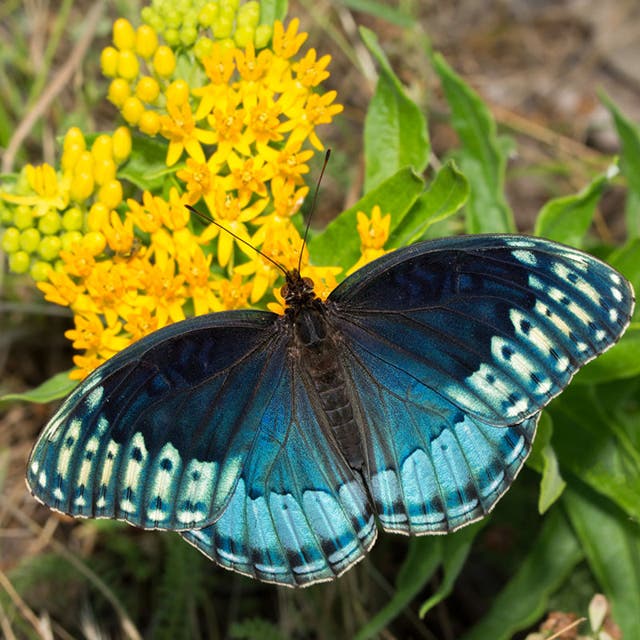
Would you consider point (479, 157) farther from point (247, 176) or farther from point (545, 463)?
point (545, 463)

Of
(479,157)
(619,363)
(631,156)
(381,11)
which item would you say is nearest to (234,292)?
(479,157)

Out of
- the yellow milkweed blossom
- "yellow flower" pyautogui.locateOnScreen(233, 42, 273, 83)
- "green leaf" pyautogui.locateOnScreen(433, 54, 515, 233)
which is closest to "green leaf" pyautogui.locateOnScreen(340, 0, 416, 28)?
"green leaf" pyautogui.locateOnScreen(433, 54, 515, 233)

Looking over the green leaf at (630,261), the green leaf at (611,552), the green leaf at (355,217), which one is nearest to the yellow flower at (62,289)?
the green leaf at (355,217)

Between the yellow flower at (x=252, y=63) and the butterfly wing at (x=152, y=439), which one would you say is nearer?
the butterfly wing at (x=152, y=439)

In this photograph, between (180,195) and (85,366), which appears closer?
(85,366)

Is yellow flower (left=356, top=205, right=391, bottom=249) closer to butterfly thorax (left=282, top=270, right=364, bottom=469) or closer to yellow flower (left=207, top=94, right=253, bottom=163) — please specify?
butterfly thorax (left=282, top=270, right=364, bottom=469)

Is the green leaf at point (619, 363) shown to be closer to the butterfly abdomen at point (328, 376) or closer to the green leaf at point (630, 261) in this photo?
the green leaf at point (630, 261)

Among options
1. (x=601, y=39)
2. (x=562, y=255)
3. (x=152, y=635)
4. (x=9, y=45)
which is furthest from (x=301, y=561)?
(x=601, y=39)

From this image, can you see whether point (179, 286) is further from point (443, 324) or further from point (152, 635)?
point (152, 635)
